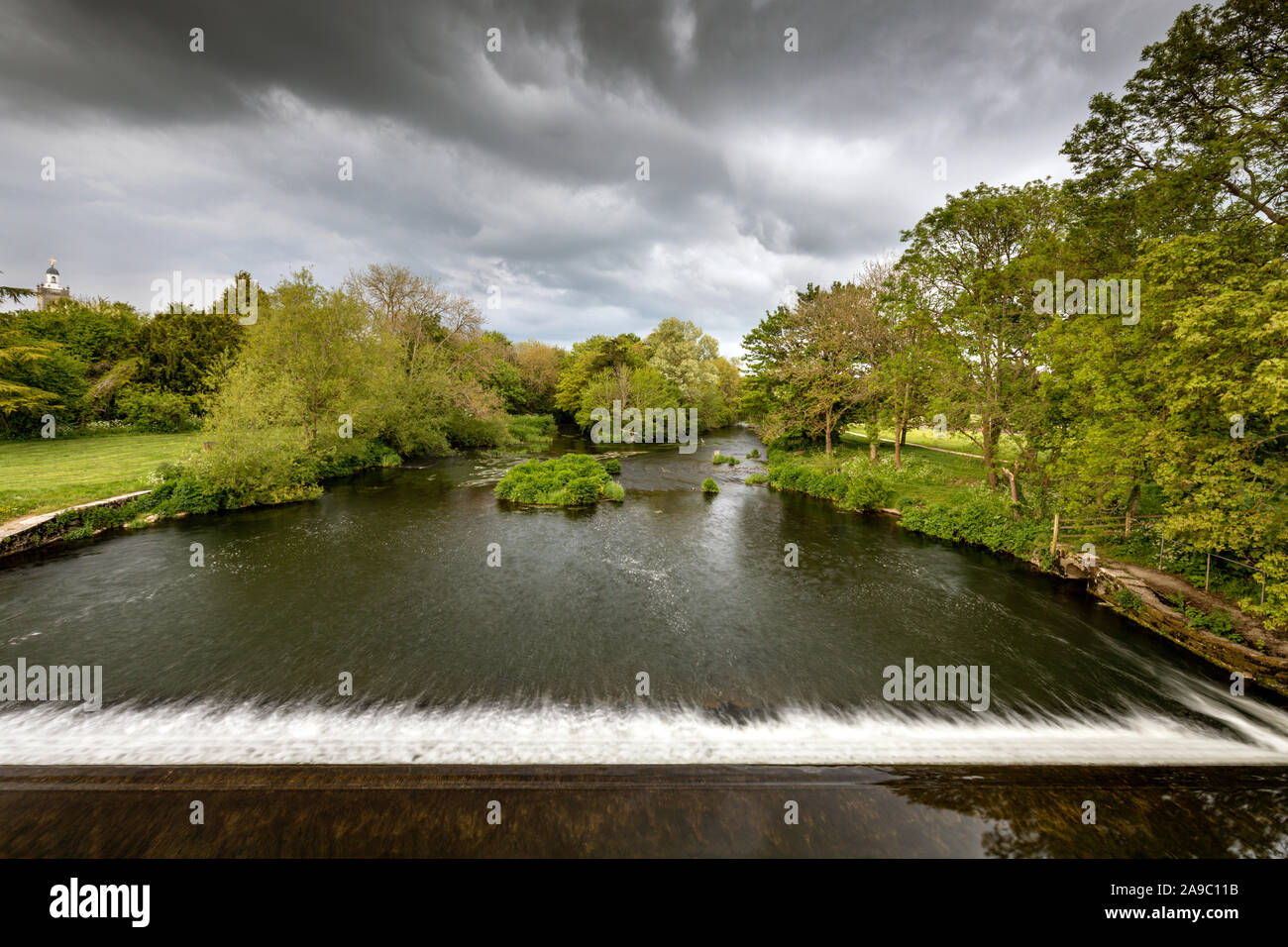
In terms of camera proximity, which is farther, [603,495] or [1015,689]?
[603,495]

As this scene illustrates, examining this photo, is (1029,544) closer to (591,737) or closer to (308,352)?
(591,737)

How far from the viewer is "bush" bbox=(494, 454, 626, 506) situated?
22828mm

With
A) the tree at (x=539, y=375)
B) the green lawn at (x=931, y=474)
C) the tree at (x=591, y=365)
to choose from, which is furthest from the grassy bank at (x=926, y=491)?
the tree at (x=539, y=375)

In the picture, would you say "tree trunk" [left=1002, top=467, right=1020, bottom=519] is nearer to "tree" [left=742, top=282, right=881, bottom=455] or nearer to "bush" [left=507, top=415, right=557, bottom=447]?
"tree" [left=742, top=282, right=881, bottom=455]

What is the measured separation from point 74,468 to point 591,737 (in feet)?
92.4

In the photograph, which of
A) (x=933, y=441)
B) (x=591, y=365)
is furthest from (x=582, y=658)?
(x=591, y=365)

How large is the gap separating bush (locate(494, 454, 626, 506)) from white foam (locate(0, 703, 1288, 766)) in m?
15.2

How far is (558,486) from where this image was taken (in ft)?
77.7

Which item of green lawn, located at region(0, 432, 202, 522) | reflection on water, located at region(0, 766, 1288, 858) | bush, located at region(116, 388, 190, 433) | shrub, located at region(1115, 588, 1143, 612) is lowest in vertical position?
reflection on water, located at region(0, 766, 1288, 858)

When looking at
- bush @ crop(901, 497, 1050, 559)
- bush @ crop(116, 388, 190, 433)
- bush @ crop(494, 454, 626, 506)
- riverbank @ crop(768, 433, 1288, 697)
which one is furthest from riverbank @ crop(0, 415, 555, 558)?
bush @ crop(901, 497, 1050, 559)

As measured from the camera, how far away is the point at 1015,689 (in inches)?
348

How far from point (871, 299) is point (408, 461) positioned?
34.3 metres
